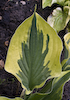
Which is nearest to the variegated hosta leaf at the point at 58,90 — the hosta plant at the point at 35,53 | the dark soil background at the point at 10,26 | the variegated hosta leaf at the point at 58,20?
the hosta plant at the point at 35,53

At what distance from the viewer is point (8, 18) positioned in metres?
1.09

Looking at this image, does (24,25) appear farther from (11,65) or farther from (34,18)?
(11,65)

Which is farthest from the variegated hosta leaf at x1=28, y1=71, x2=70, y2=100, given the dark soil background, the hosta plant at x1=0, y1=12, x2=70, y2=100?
the dark soil background

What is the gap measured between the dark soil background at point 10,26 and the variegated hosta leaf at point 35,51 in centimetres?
38

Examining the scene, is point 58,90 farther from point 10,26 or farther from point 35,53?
point 10,26

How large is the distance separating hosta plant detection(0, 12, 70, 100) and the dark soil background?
0.37 meters

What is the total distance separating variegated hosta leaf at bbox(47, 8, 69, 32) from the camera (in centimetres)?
116

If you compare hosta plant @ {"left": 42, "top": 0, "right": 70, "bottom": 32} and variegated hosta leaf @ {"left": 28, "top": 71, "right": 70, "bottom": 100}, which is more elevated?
hosta plant @ {"left": 42, "top": 0, "right": 70, "bottom": 32}

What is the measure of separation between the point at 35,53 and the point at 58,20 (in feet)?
2.81

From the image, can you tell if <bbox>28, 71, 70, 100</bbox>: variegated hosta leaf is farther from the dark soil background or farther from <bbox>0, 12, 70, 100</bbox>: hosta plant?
the dark soil background

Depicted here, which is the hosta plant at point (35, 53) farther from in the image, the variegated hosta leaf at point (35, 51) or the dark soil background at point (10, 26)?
the dark soil background at point (10, 26)

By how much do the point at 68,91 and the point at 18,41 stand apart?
2.39 feet

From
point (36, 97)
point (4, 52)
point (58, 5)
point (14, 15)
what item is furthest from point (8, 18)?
point (36, 97)

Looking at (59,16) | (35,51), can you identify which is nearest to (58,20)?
(59,16)
